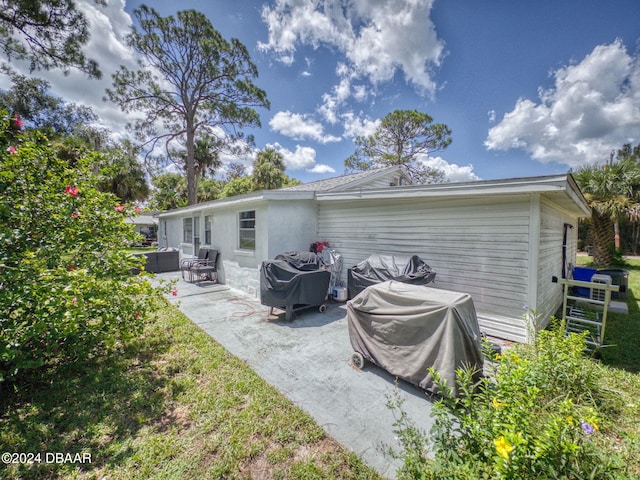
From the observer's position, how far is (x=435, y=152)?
1714 cm

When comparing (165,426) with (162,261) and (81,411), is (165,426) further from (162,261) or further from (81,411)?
(162,261)

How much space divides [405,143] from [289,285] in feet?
53.4

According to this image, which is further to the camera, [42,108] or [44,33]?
[42,108]

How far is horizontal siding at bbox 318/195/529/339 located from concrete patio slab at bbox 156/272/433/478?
240 centimetres

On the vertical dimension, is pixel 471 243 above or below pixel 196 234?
below

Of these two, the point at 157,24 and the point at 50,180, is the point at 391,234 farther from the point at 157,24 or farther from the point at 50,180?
the point at 157,24

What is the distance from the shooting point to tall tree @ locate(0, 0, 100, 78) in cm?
912

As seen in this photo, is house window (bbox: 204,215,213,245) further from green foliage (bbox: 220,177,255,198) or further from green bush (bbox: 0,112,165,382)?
green foliage (bbox: 220,177,255,198)

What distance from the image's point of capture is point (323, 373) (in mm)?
3439

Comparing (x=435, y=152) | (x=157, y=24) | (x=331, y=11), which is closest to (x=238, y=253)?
(x=331, y=11)

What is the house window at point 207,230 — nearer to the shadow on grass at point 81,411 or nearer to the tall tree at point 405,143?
the shadow on grass at point 81,411

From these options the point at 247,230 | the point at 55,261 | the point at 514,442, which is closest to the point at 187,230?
the point at 247,230

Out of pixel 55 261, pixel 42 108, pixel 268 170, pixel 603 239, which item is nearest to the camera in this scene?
pixel 55 261

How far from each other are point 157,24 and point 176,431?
1801 centimetres
